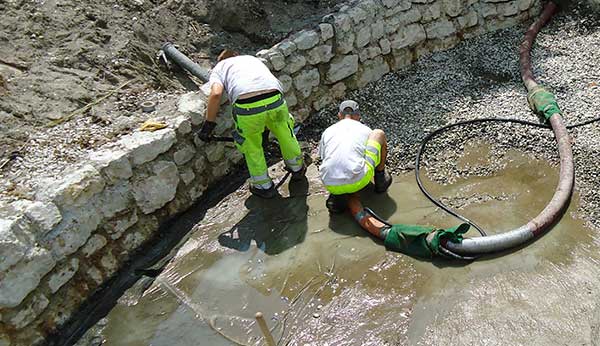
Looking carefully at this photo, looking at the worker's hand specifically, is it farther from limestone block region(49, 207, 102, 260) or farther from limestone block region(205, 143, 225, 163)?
limestone block region(49, 207, 102, 260)

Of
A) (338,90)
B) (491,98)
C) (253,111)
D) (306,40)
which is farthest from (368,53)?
(253,111)

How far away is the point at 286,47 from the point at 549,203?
10.4 ft

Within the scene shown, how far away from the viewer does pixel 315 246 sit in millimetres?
4637

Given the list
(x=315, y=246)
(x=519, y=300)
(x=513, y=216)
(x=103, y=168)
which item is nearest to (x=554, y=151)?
(x=513, y=216)

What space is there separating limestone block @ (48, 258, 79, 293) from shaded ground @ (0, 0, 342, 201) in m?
0.67

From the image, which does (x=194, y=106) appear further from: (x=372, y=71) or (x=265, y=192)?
(x=372, y=71)

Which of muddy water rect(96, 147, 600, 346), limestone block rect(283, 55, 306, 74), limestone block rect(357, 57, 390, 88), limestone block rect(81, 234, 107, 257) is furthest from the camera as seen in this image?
limestone block rect(357, 57, 390, 88)

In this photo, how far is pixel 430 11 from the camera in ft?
21.6

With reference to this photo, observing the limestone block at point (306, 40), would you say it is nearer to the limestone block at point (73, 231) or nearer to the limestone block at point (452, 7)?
the limestone block at point (452, 7)

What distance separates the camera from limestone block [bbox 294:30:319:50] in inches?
232

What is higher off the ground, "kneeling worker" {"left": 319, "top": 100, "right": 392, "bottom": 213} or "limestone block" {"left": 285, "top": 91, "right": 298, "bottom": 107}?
"limestone block" {"left": 285, "top": 91, "right": 298, "bottom": 107}

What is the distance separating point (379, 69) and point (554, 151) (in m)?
2.32

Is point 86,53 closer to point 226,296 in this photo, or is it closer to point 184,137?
point 184,137

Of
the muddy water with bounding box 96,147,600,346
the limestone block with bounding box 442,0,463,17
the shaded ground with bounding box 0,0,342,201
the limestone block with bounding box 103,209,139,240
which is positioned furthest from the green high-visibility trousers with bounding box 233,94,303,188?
the limestone block with bounding box 442,0,463,17
